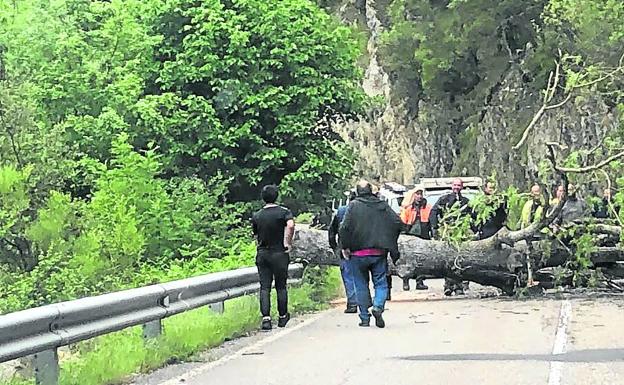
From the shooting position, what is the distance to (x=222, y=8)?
995 inches

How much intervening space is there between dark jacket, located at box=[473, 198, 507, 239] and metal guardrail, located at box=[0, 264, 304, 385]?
6.34 meters

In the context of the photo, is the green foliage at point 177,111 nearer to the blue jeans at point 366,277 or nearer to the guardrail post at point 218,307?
the guardrail post at point 218,307

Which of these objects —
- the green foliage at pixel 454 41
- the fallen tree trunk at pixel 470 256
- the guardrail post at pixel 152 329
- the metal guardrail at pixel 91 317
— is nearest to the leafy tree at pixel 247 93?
the fallen tree trunk at pixel 470 256

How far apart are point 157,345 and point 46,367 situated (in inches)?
92.0

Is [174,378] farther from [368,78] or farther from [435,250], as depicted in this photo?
[368,78]

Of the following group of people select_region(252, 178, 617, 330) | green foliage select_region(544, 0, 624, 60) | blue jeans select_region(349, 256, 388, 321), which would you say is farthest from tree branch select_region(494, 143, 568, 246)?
green foliage select_region(544, 0, 624, 60)

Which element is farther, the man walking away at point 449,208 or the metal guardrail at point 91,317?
the man walking away at point 449,208

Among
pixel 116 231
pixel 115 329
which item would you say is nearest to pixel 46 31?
pixel 116 231

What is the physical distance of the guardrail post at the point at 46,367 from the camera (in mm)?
8805

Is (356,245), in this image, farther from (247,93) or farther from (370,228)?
(247,93)

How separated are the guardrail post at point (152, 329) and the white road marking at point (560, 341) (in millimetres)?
3858

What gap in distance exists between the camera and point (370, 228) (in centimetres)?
1387

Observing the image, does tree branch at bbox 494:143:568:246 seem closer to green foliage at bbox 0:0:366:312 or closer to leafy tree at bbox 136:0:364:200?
green foliage at bbox 0:0:366:312

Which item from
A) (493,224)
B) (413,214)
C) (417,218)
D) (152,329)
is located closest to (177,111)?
(413,214)
